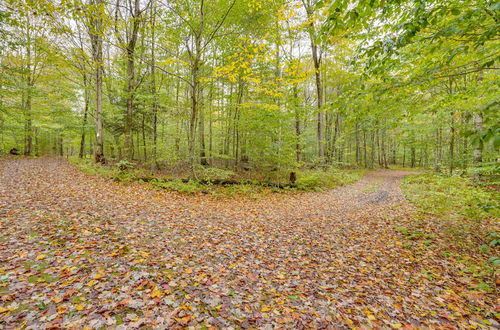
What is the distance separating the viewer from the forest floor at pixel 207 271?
10.0 ft

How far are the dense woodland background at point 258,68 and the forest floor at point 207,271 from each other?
293 cm

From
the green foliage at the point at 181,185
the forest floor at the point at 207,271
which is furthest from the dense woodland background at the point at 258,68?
the forest floor at the point at 207,271

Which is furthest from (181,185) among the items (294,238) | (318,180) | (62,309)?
(318,180)

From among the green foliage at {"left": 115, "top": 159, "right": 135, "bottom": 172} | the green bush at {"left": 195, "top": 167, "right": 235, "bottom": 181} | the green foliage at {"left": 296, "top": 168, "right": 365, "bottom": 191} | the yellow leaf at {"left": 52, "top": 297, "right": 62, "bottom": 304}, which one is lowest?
the yellow leaf at {"left": 52, "top": 297, "right": 62, "bottom": 304}

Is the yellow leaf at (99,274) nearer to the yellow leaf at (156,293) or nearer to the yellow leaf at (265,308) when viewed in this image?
the yellow leaf at (156,293)

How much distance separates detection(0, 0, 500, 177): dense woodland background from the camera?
378 centimetres

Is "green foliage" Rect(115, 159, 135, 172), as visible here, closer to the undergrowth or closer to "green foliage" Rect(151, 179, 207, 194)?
"green foliage" Rect(151, 179, 207, 194)

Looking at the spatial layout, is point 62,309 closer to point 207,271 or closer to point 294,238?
point 207,271

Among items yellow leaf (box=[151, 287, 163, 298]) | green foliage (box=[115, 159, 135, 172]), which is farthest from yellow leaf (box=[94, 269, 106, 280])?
green foliage (box=[115, 159, 135, 172])

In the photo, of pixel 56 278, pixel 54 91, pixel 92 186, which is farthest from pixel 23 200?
pixel 54 91

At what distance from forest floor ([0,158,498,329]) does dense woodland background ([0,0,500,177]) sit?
293 centimetres

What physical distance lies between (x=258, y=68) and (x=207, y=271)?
13.2 metres

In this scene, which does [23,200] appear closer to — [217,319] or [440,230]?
[217,319]

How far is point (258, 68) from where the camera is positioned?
46.8ft
